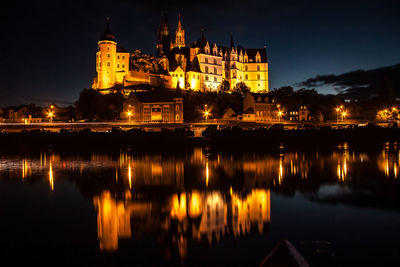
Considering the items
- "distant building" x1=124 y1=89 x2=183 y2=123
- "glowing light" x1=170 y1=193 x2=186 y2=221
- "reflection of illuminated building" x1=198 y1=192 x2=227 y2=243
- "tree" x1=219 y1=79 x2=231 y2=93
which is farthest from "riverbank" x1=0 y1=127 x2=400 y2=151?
"tree" x1=219 y1=79 x2=231 y2=93

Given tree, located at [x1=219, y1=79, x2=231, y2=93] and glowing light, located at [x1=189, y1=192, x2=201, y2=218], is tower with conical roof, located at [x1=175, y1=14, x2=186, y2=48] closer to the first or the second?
tree, located at [x1=219, y1=79, x2=231, y2=93]

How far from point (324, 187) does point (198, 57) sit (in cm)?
9965

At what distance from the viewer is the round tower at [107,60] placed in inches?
3674

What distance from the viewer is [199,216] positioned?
11.8m

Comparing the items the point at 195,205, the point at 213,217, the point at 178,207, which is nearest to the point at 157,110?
the point at 195,205

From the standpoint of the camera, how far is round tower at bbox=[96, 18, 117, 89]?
93312mm

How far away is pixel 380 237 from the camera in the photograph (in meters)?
9.84

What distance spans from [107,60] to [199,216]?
8870 cm

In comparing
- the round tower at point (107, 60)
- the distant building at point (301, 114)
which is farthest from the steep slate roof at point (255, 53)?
the round tower at point (107, 60)

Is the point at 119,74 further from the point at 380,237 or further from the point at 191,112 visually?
the point at 380,237

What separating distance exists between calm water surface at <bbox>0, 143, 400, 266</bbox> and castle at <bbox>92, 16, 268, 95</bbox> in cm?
7236

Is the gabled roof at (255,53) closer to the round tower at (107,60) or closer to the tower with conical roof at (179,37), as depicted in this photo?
the tower with conical roof at (179,37)

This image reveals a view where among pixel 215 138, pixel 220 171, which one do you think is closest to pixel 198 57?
pixel 215 138

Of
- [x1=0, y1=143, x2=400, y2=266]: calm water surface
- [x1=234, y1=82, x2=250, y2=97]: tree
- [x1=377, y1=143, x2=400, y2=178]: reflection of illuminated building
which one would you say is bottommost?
[x1=0, y1=143, x2=400, y2=266]: calm water surface
